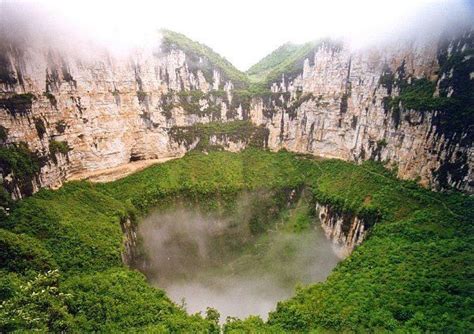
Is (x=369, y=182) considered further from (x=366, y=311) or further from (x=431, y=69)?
(x=366, y=311)

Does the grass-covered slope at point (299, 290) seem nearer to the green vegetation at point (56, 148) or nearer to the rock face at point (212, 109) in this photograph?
the rock face at point (212, 109)

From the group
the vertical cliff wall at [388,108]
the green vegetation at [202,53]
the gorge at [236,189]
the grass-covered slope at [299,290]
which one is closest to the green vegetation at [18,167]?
the gorge at [236,189]

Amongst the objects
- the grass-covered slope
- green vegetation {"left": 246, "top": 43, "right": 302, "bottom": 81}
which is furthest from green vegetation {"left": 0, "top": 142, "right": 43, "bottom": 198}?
green vegetation {"left": 246, "top": 43, "right": 302, "bottom": 81}

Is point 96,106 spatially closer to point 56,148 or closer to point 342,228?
point 56,148

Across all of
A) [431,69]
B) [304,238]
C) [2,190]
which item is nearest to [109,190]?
[2,190]

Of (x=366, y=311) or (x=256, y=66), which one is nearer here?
(x=366, y=311)

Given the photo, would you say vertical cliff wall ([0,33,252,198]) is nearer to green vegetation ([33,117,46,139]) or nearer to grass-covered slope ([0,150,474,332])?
green vegetation ([33,117,46,139])

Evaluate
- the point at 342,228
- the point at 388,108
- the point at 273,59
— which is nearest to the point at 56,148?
the point at 342,228

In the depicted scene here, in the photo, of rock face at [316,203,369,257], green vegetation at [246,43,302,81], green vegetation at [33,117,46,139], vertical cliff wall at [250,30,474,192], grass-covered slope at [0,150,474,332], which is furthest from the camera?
green vegetation at [246,43,302,81]
